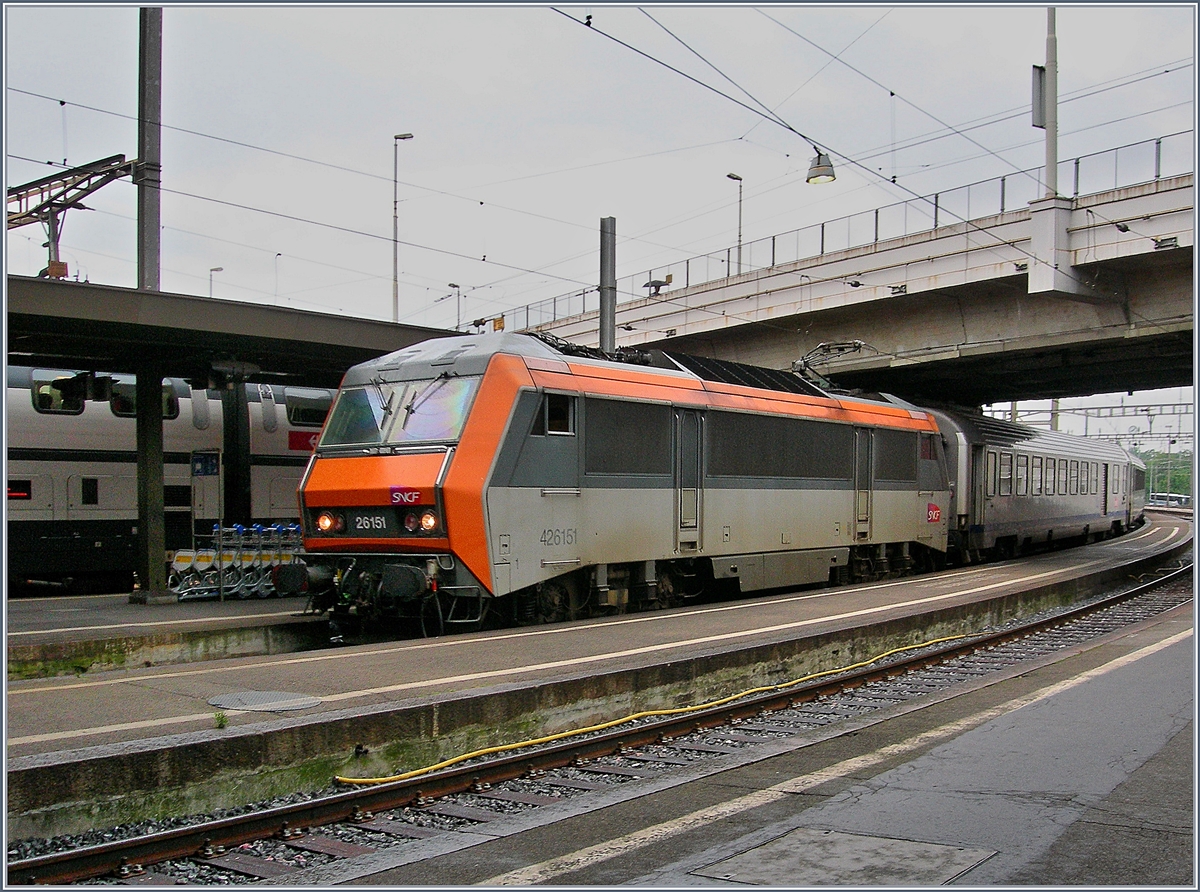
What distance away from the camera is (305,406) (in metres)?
21.6

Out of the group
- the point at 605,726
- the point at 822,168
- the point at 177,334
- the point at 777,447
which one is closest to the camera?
the point at 605,726

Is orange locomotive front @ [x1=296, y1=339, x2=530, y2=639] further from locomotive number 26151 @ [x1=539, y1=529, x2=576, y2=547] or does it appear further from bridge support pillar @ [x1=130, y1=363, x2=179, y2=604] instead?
bridge support pillar @ [x1=130, y1=363, x2=179, y2=604]

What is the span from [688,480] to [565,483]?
8.40 feet

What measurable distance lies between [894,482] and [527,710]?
1358 centimetres

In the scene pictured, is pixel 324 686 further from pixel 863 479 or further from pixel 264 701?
pixel 863 479

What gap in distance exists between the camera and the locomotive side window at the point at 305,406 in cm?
2136

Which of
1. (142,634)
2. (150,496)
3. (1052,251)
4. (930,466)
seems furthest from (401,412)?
(1052,251)

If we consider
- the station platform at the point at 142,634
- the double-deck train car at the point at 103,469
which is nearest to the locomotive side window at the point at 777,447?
the station platform at the point at 142,634

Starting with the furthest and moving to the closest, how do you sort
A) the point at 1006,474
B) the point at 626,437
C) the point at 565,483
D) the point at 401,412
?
the point at 1006,474 → the point at 626,437 → the point at 565,483 → the point at 401,412

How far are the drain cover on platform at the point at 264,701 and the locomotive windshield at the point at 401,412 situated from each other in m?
4.22

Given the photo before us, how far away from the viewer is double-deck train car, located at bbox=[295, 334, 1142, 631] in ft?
38.5

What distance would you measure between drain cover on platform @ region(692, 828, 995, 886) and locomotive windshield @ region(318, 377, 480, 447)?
712 centimetres

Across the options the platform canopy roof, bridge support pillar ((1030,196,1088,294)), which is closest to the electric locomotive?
the platform canopy roof

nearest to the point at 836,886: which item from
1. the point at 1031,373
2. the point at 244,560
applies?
the point at 244,560
